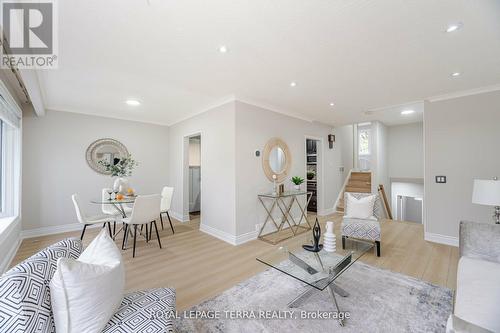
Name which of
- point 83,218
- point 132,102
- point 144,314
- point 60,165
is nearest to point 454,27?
point 144,314

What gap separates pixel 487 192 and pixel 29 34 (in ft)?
15.6

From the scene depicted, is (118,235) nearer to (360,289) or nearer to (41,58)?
(41,58)

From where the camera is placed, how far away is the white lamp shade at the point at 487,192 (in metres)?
2.14

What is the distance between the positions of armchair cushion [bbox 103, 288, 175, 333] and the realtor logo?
2.18 metres

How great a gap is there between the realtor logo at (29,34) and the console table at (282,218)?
3264mm

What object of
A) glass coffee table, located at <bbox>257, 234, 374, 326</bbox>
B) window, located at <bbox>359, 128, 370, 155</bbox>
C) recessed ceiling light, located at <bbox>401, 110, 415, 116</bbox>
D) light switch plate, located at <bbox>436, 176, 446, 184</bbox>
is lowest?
glass coffee table, located at <bbox>257, 234, 374, 326</bbox>

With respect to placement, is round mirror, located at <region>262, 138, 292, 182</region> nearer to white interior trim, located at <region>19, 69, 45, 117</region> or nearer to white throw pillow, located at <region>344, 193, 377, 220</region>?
white throw pillow, located at <region>344, 193, 377, 220</region>

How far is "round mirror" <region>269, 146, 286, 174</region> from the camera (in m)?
4.11

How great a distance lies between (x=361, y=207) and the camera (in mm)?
3373

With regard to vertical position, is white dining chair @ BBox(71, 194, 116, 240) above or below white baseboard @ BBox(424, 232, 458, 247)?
above

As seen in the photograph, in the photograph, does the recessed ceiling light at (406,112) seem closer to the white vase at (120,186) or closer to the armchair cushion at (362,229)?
the armchair cushion at (362,229)

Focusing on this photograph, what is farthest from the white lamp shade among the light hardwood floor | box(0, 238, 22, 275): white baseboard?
box(0, 238, 22, 275): white baseboard

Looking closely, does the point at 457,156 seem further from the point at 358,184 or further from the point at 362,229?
the point at 358,184

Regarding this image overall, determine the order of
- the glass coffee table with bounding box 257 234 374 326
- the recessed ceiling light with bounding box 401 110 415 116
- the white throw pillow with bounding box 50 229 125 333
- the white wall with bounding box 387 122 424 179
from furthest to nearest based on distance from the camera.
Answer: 1. the white wall with bounding box 387 122 424 179
2. the recessed ceiling light with bounding box 401 110 415 116
3. the glass coffee table with bounding box 257 234 374 326
4. the white throw pillow with bounding box 50 229 125 333
